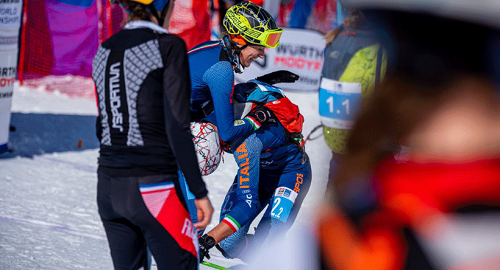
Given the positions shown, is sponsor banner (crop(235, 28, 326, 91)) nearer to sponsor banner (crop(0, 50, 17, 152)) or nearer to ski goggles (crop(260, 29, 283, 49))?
sponsor banner (crop(0, 50, 17, 152))

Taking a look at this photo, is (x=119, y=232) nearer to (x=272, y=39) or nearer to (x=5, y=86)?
(x=272, y=39)

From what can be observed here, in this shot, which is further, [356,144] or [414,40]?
[356,144]

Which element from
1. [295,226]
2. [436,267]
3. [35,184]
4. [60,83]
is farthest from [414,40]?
[60,83]

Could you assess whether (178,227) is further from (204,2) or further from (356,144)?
(204,2)

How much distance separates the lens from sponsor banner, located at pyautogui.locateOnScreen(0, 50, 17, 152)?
723cm

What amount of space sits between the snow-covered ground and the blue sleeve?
665 mm

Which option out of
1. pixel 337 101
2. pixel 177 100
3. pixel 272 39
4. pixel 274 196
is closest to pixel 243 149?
pixel 274 196

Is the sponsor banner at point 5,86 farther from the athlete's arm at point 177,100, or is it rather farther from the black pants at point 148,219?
the athlete's arm at point 177,100

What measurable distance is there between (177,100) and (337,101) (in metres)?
2.42

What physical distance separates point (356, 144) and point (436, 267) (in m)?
0.41

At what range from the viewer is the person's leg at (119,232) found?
8.99 ft

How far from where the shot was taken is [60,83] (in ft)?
38.5

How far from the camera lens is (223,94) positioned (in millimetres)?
3828

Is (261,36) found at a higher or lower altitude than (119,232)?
higher
